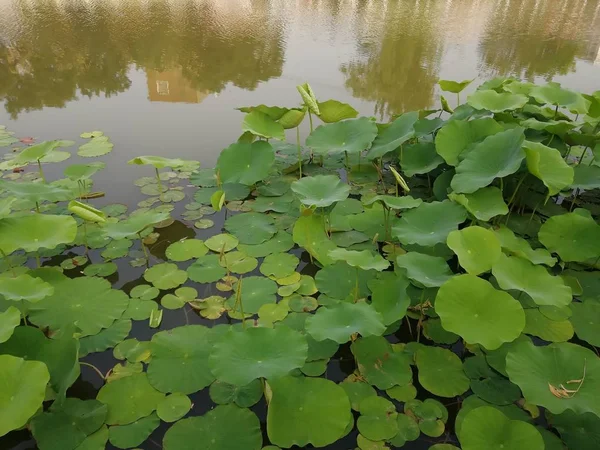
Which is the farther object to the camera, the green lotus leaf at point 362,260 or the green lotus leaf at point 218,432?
the green lotus leaf at point 362,260

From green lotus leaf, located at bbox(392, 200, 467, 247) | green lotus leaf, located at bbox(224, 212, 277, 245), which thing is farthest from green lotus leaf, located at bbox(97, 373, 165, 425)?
green lotus leaf, located at bbox(392, 200, 467, 247)

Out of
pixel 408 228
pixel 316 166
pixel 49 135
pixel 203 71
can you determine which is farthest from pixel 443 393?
pixel 203 71

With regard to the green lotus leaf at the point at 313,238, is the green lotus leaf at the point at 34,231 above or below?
above

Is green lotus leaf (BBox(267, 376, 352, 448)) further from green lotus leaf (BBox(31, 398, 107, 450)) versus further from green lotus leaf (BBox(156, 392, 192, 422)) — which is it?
green lotus leaf (BBox(31, 398, 107, 450))

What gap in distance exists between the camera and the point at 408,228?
186 centimetres

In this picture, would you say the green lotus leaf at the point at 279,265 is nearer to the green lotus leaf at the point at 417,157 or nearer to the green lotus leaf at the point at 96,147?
the green lotus leaf at the point at 417,157

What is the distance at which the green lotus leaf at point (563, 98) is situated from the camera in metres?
2.37

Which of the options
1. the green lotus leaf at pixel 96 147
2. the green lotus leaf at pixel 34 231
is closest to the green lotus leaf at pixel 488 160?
the green lotus leaf at pixel 34 231

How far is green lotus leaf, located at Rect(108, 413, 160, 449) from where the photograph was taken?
4.14 ft

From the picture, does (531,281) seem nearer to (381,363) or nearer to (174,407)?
(381,363)

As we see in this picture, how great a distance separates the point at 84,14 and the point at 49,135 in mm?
3560

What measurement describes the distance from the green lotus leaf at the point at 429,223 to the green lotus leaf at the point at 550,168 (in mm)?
329

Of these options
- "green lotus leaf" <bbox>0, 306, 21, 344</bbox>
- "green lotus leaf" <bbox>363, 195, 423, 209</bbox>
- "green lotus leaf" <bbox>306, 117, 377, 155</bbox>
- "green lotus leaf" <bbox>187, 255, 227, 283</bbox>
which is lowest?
"green lotus leaf" <bbox>187, 255, 227, 283</bbox>

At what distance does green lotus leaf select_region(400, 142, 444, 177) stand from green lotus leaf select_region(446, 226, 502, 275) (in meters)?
0.78
